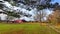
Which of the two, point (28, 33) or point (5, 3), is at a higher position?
point (5, 3)

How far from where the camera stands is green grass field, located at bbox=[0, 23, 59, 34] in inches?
216

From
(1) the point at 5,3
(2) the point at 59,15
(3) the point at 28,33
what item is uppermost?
(1) the point at 5,3

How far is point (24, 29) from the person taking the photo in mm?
5910

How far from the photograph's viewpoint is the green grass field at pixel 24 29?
5485 mm

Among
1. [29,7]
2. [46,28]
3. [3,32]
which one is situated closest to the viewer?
[29,7]

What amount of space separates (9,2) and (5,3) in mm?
88

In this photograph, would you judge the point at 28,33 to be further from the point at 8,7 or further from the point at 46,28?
the point at 8,7

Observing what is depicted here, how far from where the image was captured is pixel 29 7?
4.04m

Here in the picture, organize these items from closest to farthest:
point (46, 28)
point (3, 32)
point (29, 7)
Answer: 1. point (29, 7)
2. point (3, 32)
3. point (46, 28)

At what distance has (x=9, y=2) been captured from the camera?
4.18m

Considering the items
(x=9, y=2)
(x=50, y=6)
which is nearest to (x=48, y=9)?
(x=50, y=6)

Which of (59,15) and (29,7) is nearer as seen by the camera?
(29,7)

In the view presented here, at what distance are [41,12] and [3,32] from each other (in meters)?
1.67

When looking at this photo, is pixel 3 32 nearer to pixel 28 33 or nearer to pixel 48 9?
pixel 28 33
